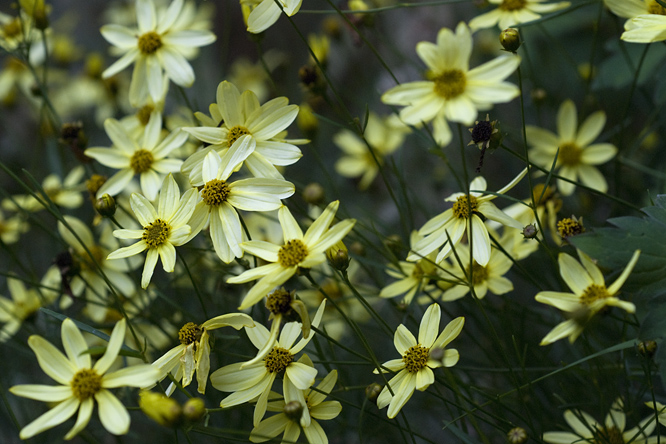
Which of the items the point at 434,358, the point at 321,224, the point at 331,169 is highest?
the point at 331,169

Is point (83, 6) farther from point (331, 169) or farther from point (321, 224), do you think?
point (321, 224)

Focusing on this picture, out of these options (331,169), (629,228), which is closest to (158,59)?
(629,228)

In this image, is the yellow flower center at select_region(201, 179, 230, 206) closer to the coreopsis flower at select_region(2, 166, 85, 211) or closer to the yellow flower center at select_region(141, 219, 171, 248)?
the yellow flower center at select_region(141, 219, 171, 248)

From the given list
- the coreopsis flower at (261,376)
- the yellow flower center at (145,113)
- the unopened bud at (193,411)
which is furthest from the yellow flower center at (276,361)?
the yellow flower center at (145,113)

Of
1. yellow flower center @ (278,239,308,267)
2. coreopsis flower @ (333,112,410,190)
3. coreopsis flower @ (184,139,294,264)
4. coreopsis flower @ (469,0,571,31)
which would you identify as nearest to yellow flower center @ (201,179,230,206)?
coreopsis flower @ (184,139,294,264)

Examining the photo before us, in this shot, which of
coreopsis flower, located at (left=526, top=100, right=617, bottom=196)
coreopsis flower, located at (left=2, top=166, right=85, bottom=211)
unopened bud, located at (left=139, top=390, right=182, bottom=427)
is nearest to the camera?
A: unopened bud, located at (left=139, top=390, right=182, bottom=427)

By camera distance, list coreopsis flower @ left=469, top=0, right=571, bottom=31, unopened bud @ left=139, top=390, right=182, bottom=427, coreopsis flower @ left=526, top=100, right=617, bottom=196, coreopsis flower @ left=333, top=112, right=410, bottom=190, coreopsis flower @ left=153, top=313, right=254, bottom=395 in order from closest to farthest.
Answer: unopened bud @ left=139, top=390, right=182, bottom=427, coreopsis flower @ left=153, top=313, right=254, bottom=395, coreopsis flower @ left=469, top=0, right=571, bottom=31, coreopsis flower @ left=526, top=100, right=617, bottom=196, coreopsis flower @ left=333, top=112, right=410, bottom=190
